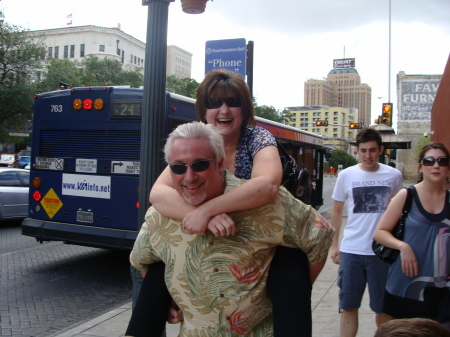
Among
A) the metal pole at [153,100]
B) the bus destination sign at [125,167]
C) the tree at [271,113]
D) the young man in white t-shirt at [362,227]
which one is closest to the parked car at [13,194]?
the bus destination sign at [125,167]

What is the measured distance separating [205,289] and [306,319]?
38cm

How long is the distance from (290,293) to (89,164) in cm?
665

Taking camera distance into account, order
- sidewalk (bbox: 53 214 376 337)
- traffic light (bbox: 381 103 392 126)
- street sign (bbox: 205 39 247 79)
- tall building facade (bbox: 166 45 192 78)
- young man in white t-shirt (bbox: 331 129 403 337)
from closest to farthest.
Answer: young man in white t-shirt (bbox: 331 129 403 337), sidewalk (bbox: 53 214 376 337), street sign (bbox: 205 39 247 79), traffic light (bbox: 381 103 392 126), tall building facade (bbox: 166 45 192 78)

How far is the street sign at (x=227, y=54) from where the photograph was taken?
26.9 feet

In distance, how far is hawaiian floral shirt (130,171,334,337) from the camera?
176 centimetres

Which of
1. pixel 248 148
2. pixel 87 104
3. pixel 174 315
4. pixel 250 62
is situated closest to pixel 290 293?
pixel 174 315

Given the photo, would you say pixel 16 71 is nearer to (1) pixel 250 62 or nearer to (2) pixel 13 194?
(2) pixel 13 194

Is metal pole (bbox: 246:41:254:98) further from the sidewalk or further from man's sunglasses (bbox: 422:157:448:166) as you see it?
man's sunglasses (bbox: 422:157:448:166)

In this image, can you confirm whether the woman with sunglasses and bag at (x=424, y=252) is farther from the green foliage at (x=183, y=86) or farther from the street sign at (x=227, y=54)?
the green foliage at (x=183, y=86)

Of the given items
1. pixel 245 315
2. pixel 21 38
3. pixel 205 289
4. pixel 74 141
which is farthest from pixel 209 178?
pixel 21 38

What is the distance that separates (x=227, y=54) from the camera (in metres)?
8.26

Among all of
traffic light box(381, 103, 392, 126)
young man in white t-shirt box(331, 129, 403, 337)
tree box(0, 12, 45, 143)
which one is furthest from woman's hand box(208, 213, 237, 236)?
tree box(0, 12, 45, 143)

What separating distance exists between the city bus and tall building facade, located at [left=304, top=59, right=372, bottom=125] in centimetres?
14929

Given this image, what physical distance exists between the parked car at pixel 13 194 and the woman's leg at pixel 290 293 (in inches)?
459
